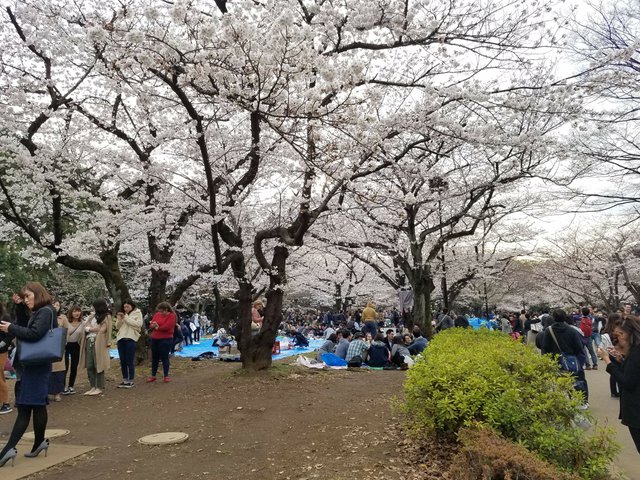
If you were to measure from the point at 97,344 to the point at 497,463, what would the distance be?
6918 millimetres

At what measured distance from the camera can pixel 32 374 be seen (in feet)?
14.5

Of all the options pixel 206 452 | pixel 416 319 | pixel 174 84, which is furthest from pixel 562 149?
pixel 206 452

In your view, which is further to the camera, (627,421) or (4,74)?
(4,74)

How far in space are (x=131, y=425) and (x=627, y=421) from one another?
541 centimetres

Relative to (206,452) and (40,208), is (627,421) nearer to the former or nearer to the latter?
(206,452)

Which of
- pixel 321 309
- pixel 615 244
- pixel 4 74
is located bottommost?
pixel 321 309

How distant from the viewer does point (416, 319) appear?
1438 centimetres

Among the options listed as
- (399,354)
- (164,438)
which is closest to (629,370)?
(164,438)

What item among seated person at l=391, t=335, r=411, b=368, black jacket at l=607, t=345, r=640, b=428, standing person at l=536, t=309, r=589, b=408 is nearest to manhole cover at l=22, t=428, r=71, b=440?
black jacket at l=607, t=345, r=640, b=428

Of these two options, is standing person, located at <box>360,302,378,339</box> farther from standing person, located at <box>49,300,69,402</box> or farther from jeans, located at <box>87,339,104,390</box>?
standing person, located at <box>49,300,69,402</box>

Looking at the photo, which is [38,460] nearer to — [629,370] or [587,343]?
[629,370]

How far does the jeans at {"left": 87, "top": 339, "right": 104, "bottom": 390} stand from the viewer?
806 cm

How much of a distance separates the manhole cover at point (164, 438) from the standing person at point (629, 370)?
13.9 feet

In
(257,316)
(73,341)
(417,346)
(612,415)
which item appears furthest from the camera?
(257,316)
